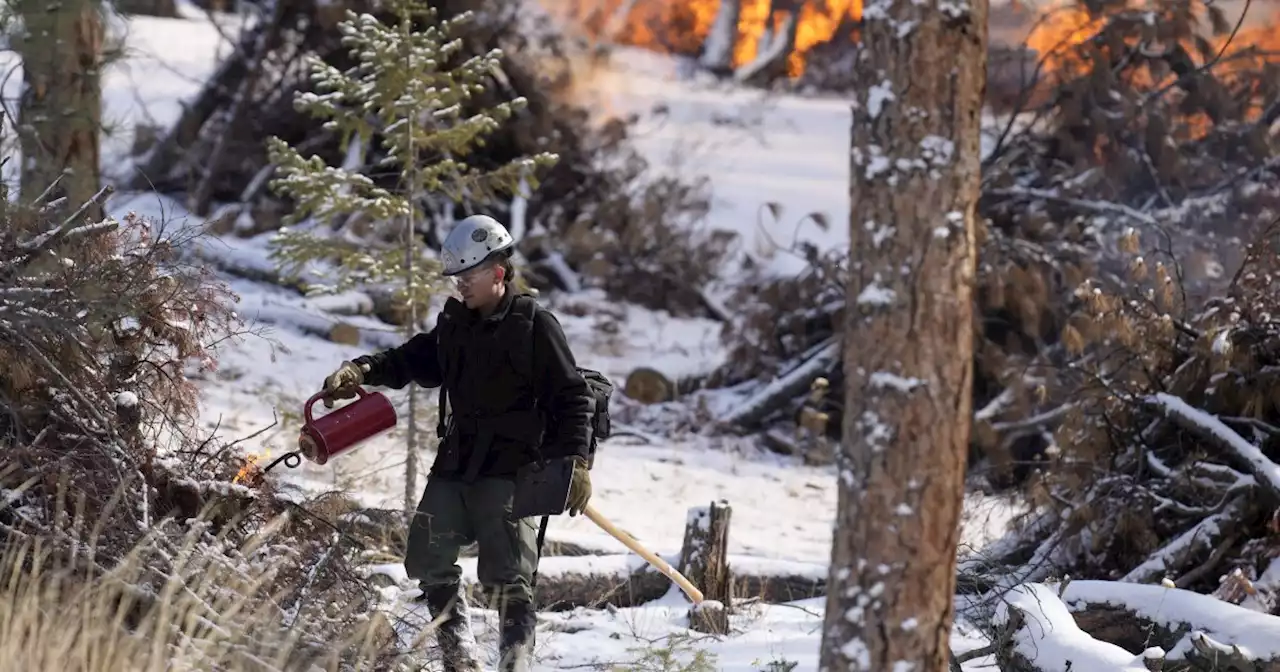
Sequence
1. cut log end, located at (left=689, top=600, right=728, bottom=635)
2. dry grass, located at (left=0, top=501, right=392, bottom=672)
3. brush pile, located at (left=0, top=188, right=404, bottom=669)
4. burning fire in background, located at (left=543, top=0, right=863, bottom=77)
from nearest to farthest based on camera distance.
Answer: dry grass, located at (left=0, top=501, right=392, bottom=672) < brush pile, located at (left=0, top=188, right=404, bottom=669) < cut log end, located at (left=689, top=600, right=728, bottom=635) < burning fire in background, located at (left=543, top=0, right=863, bottom=77)

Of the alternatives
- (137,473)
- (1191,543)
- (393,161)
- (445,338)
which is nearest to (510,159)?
(393,161)

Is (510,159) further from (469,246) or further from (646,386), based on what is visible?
(469,246)

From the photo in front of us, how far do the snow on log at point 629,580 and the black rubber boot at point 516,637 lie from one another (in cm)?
120

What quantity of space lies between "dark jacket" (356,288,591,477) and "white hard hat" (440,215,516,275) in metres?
0.21

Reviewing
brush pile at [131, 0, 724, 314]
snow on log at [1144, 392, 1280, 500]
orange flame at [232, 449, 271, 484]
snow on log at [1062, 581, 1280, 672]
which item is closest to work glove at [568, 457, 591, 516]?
orange flame at [232, 449, 271, 484]

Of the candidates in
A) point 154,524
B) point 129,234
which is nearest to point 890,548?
point 154,524

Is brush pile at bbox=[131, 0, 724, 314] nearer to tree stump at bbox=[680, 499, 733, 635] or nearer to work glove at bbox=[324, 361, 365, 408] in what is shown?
tree stump at bbox=[680, 499, 733, 635]

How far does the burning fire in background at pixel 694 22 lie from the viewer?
2791 cm

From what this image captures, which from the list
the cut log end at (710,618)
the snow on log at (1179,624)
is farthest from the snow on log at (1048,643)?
the cut log end at (710,618)

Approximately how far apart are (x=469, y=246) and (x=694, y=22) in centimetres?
2472

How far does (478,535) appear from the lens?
18.9 ft

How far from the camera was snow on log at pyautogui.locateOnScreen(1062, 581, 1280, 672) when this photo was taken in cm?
503

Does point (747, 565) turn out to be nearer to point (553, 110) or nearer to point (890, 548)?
point (890, 548)

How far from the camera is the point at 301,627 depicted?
16.5 feet
